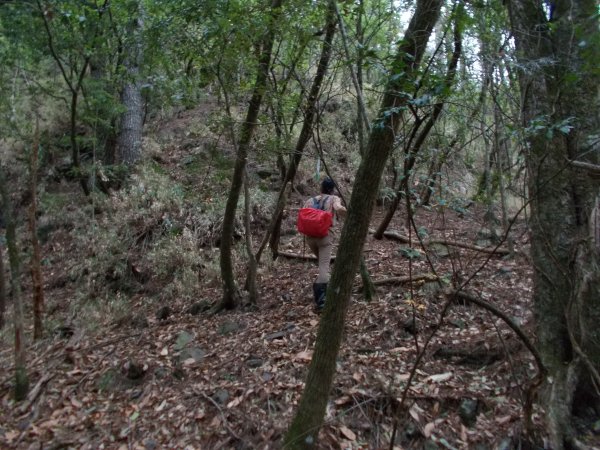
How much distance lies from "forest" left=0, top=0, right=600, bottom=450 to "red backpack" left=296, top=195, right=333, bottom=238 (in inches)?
7.7

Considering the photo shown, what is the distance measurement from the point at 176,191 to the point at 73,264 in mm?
2644

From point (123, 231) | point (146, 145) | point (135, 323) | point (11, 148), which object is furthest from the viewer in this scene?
point (11, 148)

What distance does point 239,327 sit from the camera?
640 centimetres

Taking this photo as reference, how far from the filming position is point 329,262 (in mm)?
6414

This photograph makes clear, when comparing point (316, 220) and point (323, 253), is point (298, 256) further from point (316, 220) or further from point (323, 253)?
point (316, 220)

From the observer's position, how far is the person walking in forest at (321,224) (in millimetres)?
6148

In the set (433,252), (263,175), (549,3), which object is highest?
(549,3)

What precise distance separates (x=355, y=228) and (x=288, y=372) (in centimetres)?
240

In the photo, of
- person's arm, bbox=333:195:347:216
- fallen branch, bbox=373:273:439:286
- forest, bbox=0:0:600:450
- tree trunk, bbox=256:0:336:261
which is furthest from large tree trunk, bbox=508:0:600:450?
fallen branch, bbox=373:273:439:286

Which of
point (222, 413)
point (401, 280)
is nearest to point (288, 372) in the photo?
point (222, 413)

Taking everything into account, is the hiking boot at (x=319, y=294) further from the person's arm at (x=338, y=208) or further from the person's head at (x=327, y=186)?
the person's head at (x=327, y=186)

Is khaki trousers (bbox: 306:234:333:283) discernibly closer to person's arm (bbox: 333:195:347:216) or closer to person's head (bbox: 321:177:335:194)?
person's arm (bbox: 333:195:347:216)

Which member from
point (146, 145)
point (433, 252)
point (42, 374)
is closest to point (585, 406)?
point (433, 252)

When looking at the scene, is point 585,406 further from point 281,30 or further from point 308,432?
point 281,30
